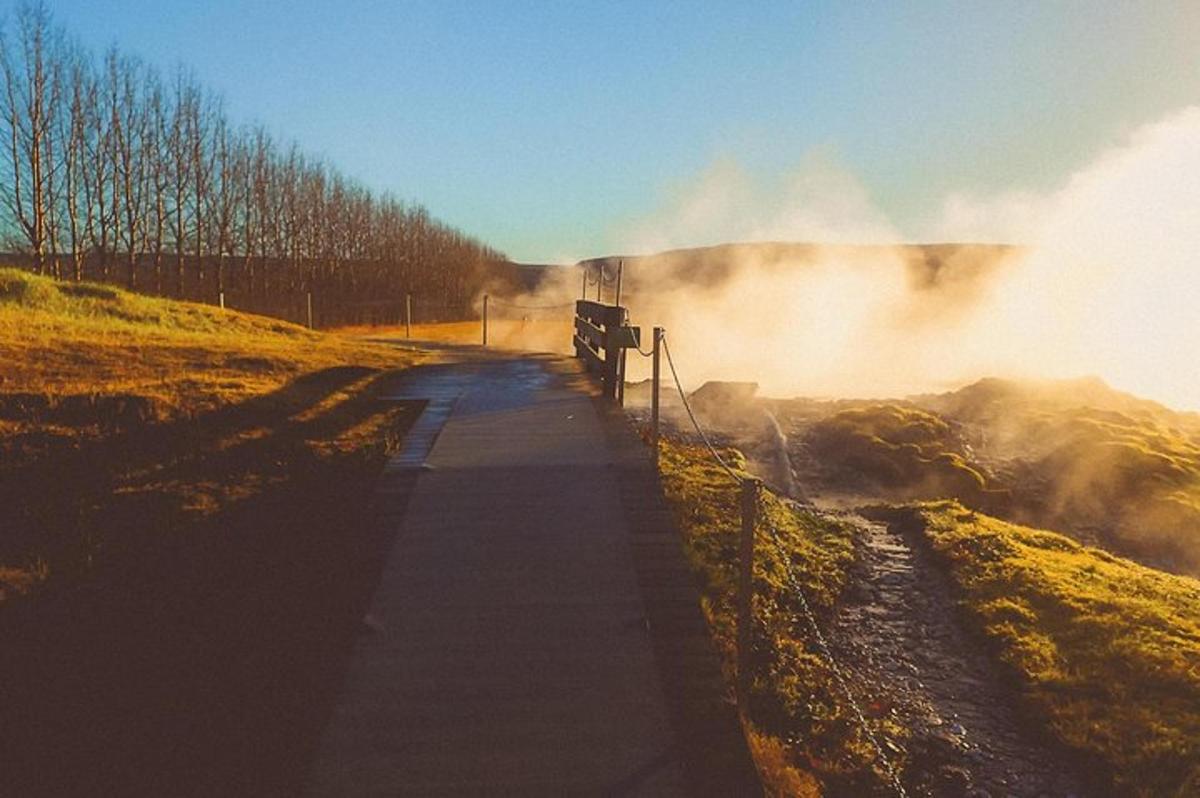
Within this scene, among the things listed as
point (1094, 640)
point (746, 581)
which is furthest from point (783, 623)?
point (1094, 640)

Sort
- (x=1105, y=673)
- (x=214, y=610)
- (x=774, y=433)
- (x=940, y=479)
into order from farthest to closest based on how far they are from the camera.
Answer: (x=774, y=433), (x=940, y=479), (x=1105, y=673), (x=214, y=610)

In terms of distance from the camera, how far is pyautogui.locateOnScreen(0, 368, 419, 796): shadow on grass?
5363 mm

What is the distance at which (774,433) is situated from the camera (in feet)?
71.7

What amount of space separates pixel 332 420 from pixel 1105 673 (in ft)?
35.8

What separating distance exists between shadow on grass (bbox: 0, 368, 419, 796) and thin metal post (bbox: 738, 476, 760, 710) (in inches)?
117

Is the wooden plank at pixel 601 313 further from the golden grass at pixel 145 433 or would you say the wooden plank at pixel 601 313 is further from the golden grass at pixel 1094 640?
the golden grass at pixel 1094 640

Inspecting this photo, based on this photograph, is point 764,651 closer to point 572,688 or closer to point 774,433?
point 572,688

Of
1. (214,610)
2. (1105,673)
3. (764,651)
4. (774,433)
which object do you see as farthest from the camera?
(774,433)

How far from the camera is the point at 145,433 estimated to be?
11.2 metres

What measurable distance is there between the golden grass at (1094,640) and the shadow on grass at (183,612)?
23.6ft

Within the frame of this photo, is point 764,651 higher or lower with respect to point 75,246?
lower

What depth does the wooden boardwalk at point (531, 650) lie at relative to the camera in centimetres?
466

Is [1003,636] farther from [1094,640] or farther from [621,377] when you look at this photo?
[621,377]

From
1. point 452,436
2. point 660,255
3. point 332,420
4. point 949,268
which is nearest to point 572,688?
point 452,436
